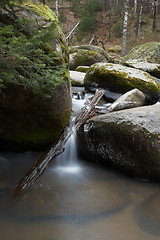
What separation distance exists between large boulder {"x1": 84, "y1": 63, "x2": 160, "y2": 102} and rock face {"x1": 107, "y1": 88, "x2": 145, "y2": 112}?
101 centimetres

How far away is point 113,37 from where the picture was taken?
26891 mm

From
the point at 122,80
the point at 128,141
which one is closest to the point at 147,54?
the point at 122,80

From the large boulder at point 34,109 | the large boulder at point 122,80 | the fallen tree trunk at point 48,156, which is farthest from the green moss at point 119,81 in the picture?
the large boulder at point 34,109

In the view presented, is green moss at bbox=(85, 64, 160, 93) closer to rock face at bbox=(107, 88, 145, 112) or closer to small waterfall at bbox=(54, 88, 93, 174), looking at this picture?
rock face at bbox=(107, 88, 145, 112)

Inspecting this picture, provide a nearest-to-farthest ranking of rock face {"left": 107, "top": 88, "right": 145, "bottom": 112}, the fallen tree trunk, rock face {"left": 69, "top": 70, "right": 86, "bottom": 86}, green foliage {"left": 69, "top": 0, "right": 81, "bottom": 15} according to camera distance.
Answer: the fallen tree trunk
rock face {"left": 107, "top": 88, "right": 145, "bottom": 112}
rock face {"left": 69, "top": 70, "right": 86, "bottom": 86}
green foliage {"left": 69, "top": 0, "right": 81, "bottom": 15}

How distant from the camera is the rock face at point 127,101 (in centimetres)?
539

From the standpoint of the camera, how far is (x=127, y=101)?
5684 millimetres

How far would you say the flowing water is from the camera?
2387mm

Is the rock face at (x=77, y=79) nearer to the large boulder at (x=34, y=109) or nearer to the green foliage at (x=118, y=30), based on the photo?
the large boulder at (x=34, y=109)

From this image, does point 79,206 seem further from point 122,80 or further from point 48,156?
point 122,80

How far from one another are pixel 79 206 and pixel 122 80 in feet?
17.4

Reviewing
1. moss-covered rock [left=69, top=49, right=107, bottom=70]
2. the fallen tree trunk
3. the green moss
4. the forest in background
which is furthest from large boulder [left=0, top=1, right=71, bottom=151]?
the forest in background

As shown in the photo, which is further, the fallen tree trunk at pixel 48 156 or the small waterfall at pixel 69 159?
the small waterfall at pixel 69 159

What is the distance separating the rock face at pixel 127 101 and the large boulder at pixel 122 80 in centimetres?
101
